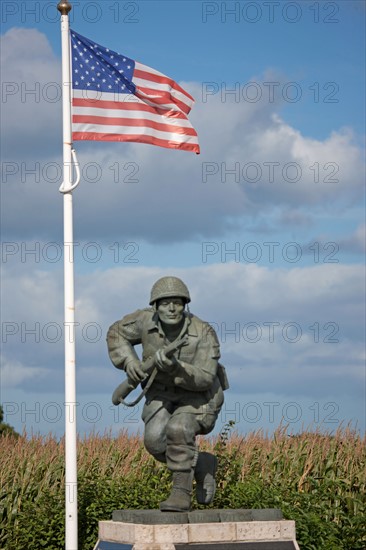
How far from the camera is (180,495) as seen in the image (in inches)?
382

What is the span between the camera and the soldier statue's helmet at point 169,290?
32.0 feet

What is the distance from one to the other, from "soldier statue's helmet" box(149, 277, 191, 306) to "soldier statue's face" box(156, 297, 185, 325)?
6 cm

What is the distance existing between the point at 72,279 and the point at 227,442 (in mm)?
4474

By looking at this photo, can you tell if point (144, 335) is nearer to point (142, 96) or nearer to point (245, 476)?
point (142, 96)

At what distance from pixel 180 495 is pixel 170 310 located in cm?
165

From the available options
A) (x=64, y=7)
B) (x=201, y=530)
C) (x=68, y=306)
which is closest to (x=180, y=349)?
(x=201, y=530)

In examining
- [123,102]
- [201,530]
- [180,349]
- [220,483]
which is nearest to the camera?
[201,530]

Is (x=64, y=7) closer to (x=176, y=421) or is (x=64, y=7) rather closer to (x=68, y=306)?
(x=68, y=306)

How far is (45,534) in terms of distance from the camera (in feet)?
40.5

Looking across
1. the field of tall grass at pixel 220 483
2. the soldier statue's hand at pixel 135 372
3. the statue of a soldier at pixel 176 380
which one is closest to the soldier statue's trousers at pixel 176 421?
the statue of a soldier at pixel 176 380

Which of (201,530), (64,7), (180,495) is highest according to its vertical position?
(64,7)

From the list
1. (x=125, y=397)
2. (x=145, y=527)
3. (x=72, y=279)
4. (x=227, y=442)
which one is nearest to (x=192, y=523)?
(x=145, y=527)

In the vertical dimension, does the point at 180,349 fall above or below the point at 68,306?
below

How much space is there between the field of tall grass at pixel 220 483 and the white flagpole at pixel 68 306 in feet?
4.71
